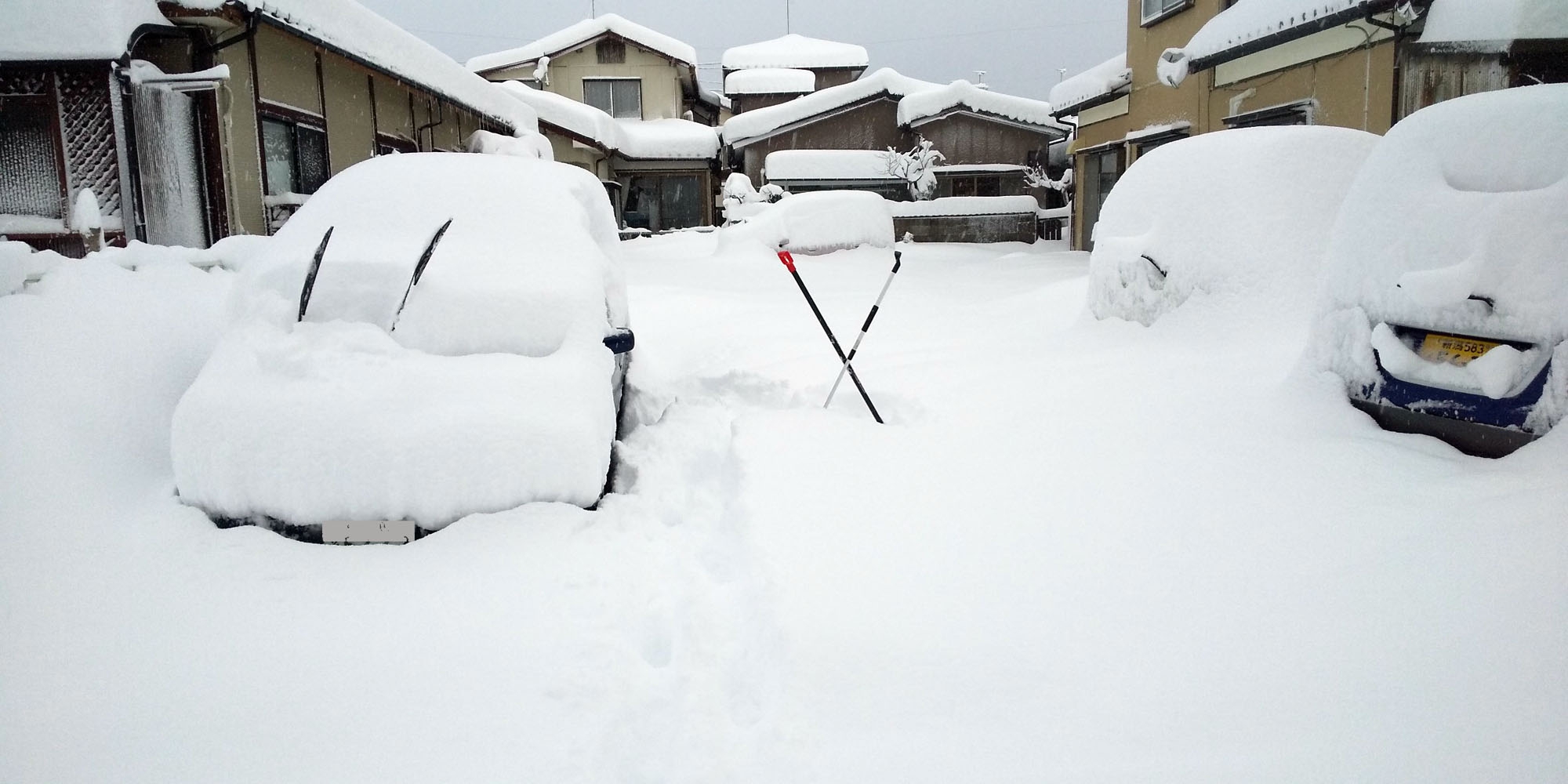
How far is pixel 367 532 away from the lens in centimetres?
285

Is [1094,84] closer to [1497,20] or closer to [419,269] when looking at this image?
[1497,20]

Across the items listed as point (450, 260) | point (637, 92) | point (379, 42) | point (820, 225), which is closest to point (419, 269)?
point (450, 260)

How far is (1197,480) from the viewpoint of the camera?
3.34 metres

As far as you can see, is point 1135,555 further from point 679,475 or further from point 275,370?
point 275,370

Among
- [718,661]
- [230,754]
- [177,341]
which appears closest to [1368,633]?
[718,661]

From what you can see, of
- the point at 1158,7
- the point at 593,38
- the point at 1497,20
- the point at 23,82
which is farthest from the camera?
the point at 593,38

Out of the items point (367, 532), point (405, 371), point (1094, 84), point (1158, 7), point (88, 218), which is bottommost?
point (367, 532)

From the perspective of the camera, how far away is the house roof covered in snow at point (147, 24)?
265 inches

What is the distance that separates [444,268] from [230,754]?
2034 mm

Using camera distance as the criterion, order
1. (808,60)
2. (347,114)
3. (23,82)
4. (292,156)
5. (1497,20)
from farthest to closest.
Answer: (808,60)
(347,114)
(292,156)
(1497,20)
(23,82)

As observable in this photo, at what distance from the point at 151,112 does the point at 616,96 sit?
64.9 feet

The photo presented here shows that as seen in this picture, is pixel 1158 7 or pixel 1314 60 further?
pixel 1158 7

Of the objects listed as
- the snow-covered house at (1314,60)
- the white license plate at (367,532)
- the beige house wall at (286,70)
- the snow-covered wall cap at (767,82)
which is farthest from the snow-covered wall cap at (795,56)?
the white license plate at (367,532)

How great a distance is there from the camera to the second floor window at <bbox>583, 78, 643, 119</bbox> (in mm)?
25844
